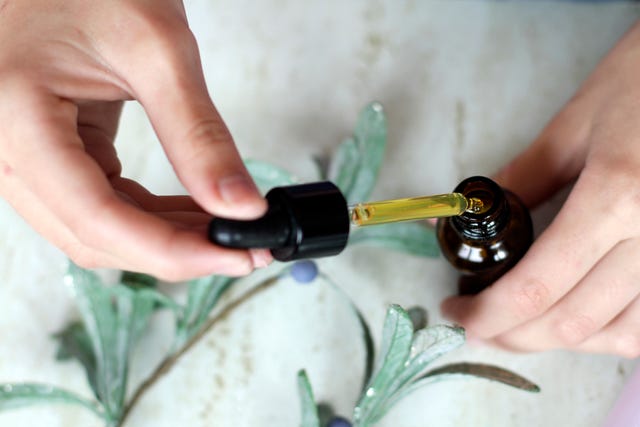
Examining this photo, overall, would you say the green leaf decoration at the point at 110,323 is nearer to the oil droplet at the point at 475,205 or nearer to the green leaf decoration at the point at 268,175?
the green leaf decoration at the point at 268,175

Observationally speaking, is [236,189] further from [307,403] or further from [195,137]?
[307,403]

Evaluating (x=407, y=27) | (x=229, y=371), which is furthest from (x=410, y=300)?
(x=407, y=27)

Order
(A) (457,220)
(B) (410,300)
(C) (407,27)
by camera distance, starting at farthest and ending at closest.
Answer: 1. (C) (407,27)
2. (B) (410,300)
3. (A) (457,220)

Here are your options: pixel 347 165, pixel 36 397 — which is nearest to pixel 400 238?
pixel 347 165

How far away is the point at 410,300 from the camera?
567 millimetres

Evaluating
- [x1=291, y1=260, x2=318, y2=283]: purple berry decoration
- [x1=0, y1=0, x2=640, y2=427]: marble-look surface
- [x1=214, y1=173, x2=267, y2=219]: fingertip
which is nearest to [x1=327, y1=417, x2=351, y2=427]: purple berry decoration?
[x1=0, y1=0, x2=640, y2=427]: marble-look surface

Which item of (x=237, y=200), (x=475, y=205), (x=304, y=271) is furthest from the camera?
(x=304, y=271)

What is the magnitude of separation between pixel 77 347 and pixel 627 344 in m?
0.44

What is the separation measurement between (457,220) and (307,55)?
0.88 ft

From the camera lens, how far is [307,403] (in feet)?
1.58

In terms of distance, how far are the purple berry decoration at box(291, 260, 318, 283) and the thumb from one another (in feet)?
0.63

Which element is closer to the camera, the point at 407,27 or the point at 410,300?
the point at 410,300

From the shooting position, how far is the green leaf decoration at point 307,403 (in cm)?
47

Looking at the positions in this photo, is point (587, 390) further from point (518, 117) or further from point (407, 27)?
point (407, 27)
